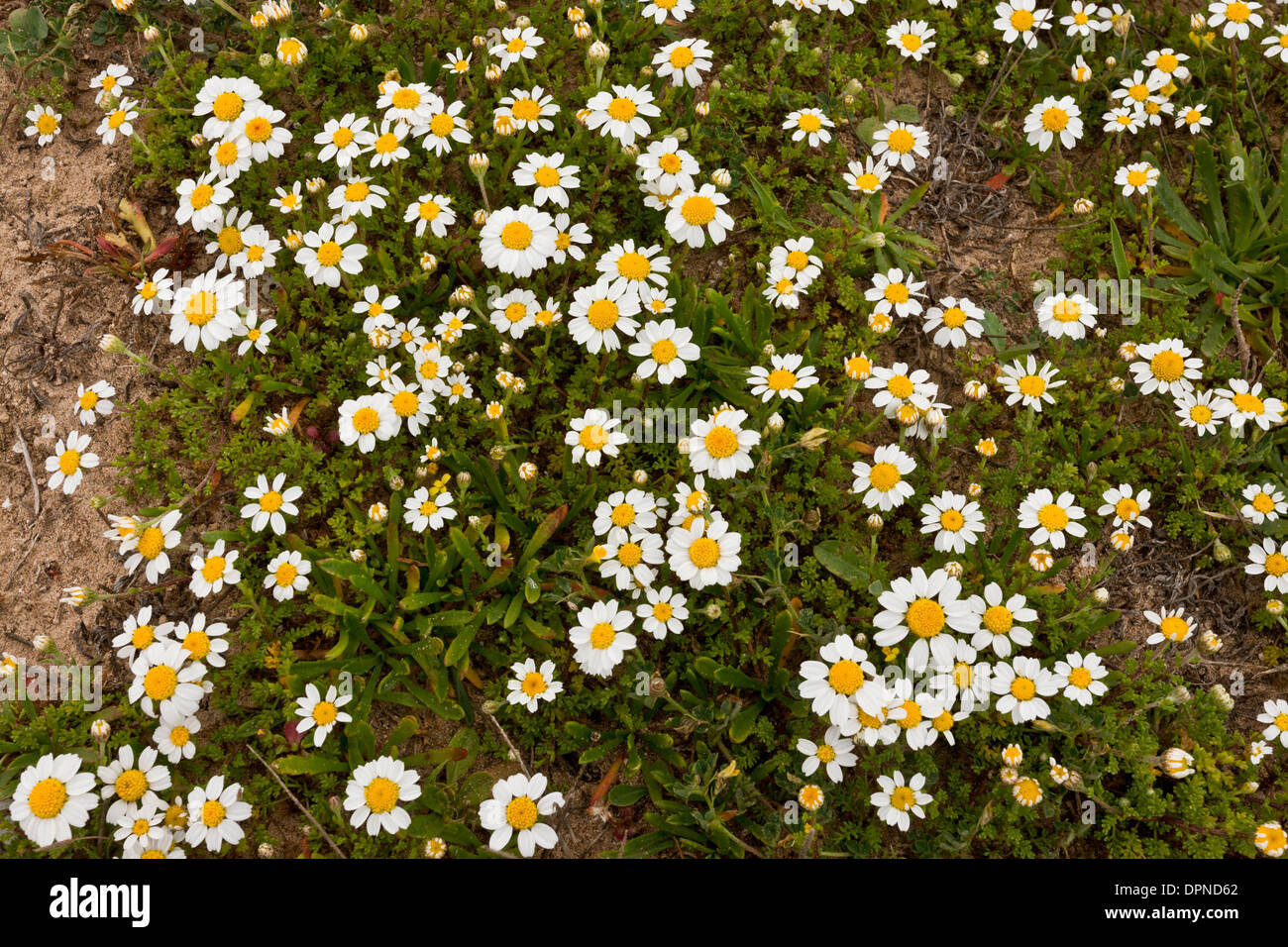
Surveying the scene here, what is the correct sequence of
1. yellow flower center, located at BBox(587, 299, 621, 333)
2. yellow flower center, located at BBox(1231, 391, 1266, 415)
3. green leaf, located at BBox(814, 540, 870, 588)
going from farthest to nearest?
yellow flower center, located at BBox(1231, 391, 1266, 415), yellow flower center, located at BBox(587, 299, 621, 333), green leaf, located at BBox(814, 540, 870, 588)

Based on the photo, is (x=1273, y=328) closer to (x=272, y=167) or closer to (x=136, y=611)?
(x=272, y=167)

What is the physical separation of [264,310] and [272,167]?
792mm

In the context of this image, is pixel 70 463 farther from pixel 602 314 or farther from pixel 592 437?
pixel 602 314

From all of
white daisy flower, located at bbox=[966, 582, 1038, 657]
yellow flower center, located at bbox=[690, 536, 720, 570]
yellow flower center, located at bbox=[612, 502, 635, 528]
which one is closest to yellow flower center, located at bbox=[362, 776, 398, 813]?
yellow flower center, located at bbox=[612, 502, 635, 528]

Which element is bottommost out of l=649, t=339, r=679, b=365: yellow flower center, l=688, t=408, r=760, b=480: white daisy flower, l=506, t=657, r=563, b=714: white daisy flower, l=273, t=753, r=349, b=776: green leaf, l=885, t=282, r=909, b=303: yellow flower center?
l=273, t=753, r=349, b=776: green leaf

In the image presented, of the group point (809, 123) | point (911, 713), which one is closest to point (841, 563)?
point (911, 713)

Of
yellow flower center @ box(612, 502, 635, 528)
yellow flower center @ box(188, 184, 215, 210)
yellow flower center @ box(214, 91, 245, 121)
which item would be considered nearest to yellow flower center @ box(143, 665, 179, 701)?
yellow flower center @ box(612, 502, 635, 528)

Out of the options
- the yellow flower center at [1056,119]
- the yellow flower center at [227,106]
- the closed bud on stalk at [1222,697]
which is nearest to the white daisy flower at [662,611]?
the closed bud on stalk at [1222,697]

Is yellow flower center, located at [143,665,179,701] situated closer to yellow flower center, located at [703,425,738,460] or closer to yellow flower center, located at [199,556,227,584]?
yellow flower center, located at [199,556,227,584]

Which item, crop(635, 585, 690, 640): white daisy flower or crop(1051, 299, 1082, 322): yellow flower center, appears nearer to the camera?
crop(635, 585, 690, 640): white daisy flower

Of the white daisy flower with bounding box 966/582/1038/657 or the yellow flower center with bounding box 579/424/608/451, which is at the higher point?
the yellow flower center with bounding box 579/424/608/451

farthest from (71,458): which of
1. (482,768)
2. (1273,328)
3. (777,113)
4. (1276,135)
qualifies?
(1276,135)

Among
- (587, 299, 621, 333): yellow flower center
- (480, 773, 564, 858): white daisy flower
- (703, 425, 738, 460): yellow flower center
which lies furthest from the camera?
(587, 299, 621, 333): yellow flower center

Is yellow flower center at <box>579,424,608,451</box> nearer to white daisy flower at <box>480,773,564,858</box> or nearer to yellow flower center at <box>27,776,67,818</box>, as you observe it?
white daisy flower at <box>480,773,564,858</box>
